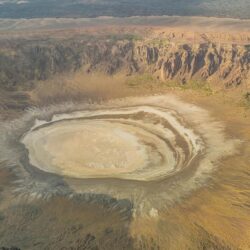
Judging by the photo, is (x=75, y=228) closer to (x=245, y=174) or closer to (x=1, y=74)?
(x=245, y=174)

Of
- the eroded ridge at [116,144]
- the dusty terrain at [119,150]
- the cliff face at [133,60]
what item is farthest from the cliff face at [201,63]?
the eroded ridge at [116,144]

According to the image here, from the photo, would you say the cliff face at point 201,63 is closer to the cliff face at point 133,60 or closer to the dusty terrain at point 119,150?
the cliff face at point 133,60

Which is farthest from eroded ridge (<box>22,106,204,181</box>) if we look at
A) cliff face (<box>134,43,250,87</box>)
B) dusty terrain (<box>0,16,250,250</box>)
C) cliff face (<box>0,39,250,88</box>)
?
cliff face (<box>0,39,250,88</box>)

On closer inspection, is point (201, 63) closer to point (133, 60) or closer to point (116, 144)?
point (133, 60)

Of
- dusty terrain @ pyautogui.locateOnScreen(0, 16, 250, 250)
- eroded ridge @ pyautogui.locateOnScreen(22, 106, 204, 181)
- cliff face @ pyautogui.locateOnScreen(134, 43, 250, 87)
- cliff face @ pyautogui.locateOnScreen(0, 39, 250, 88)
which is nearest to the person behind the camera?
dusty terrain @ pyautogui.locateOnScreen(0, 16, 250, 250)

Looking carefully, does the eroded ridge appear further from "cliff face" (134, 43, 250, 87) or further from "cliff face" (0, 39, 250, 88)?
"cliff face" (0, 39, 250, 88)
